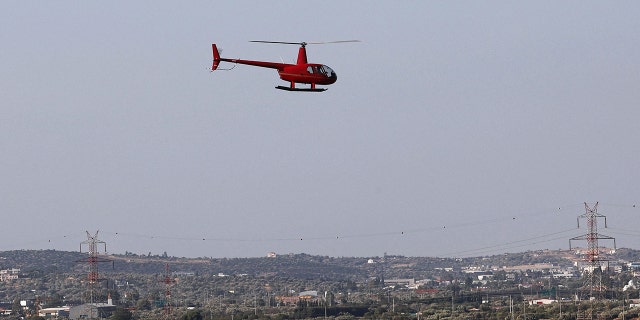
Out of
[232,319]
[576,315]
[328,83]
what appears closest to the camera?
[328,83]

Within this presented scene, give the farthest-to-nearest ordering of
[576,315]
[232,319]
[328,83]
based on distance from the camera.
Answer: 1. [232,319]
2. [576,315]
3. [328,83]

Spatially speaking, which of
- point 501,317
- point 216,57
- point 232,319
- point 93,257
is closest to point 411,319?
point 501,317

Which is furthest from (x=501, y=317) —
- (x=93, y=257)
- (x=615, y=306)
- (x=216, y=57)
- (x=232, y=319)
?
(x=216, y=57)

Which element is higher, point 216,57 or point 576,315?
point 216,57

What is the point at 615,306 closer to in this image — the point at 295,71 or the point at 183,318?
the point at 183,318

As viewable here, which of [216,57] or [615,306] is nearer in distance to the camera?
[216,57]

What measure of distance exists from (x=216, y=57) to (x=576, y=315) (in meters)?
88.2

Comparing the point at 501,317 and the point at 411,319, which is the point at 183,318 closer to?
the point at 411,319

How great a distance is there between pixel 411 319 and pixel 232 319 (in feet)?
84.2

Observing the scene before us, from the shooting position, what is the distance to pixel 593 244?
196 m

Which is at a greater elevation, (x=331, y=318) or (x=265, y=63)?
(x=265, y=63)

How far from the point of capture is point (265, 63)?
305 ft

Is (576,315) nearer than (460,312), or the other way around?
(576,315)

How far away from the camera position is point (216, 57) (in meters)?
95.2
